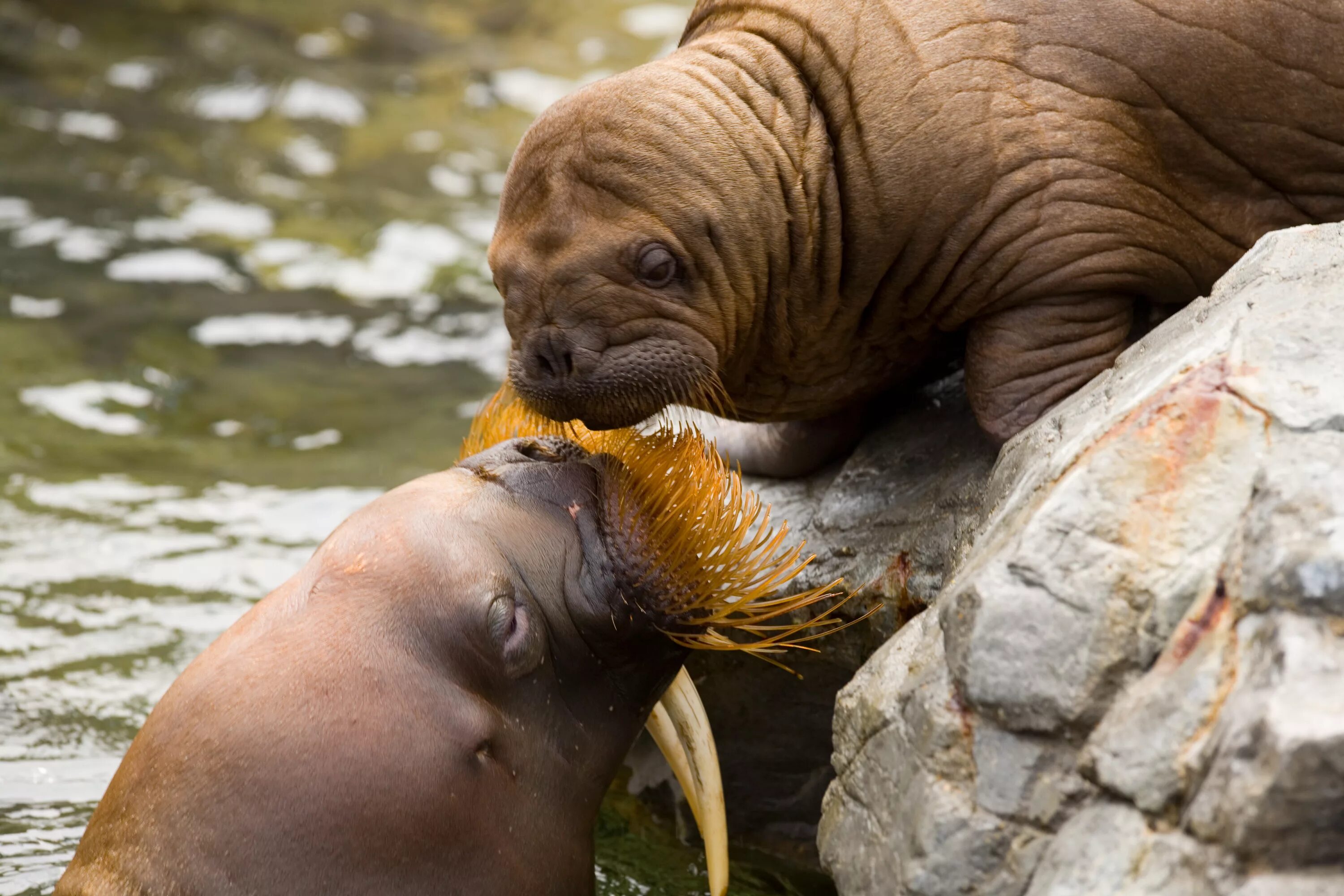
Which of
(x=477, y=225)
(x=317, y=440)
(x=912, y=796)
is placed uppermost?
(x=912, y=796)

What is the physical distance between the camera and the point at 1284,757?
7.07ft

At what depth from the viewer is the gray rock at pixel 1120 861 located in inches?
90.1

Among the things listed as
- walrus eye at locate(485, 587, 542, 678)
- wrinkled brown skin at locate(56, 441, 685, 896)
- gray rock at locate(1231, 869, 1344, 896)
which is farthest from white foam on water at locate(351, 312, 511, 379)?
gray rock at locate(1231, 869, 1344, 896)

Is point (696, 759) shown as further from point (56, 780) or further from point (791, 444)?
point (56, 780)

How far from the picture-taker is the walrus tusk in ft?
12.5

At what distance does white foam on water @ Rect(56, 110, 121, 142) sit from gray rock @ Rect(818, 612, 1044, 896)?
1048 centimetres

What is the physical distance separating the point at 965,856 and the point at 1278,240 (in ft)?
4.99

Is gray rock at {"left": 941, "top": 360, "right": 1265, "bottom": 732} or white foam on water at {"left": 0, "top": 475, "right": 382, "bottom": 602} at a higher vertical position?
gray rock at {"left": 941, "top": 360, "right": 1265, "bottom": 732}

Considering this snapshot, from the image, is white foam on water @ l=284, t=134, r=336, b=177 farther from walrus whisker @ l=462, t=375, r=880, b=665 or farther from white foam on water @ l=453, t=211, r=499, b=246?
walrus whisker @ l=462, t=375, r=880, b=665

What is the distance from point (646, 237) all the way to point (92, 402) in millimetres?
5391

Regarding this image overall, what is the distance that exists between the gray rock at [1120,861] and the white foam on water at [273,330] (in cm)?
772

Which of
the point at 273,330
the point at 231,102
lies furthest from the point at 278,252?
the point at 231,102

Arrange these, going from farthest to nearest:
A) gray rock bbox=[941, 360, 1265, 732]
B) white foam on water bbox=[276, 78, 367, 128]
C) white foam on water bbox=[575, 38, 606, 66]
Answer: white foam on water bbox=[575, 38, 606, 66] < white foam on water bbox=[276, 78, 367, 128] < gray rock bbox=[941, 360, 1265, 732]

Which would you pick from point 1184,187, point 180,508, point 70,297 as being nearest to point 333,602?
point 1184,187
